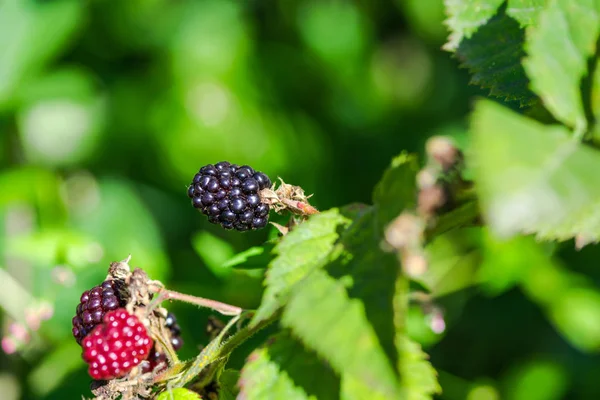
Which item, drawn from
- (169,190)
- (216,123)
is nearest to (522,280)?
(216,123)

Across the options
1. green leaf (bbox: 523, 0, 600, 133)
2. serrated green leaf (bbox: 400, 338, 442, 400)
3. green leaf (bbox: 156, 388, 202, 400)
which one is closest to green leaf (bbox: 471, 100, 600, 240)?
green leaf (bbox: 523, 0, 600, 133)

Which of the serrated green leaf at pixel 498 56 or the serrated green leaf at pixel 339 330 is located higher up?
the serrated green leaf at pixel 498 56

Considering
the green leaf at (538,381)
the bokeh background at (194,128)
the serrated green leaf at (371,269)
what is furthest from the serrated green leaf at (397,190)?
the green leaf at (538,381)

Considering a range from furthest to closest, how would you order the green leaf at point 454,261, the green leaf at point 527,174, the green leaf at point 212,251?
the green leaf at point 454,261, the green leaf at point 212,251, the green leaf at point 527,174

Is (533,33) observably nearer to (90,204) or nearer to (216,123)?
(216,123)

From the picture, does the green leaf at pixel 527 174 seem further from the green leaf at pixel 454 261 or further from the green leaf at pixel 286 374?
the green leaf at pixel 454 261

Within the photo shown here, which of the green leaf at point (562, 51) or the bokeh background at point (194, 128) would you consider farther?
the bokeh background at point (194, 128)

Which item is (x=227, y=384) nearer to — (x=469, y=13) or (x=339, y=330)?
(x=339, y=330)
